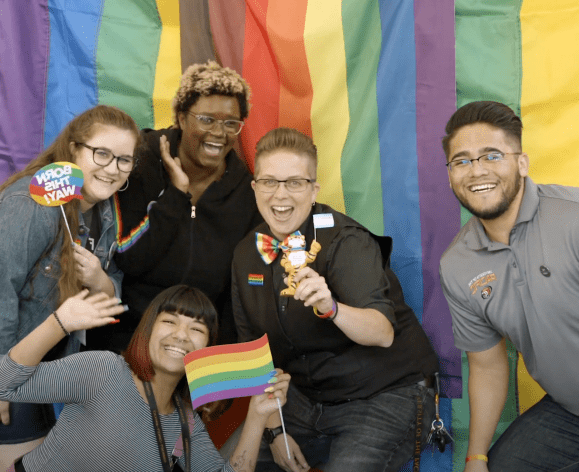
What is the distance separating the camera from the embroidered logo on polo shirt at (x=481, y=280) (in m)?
2.34

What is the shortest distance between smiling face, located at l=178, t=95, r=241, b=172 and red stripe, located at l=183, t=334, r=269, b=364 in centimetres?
112

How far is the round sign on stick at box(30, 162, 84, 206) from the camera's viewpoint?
7.68ft

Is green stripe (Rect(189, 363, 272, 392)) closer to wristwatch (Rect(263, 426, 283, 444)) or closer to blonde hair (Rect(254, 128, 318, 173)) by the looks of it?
wristwatch (Rect(263, 426, 283, 444))

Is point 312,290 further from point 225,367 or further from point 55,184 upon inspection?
point 55,184

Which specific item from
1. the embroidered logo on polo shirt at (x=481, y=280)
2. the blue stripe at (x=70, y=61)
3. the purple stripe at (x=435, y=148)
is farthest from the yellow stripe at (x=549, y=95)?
the blue stripe at (x=70, y=61)

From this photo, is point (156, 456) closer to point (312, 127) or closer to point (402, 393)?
point (402, 393)

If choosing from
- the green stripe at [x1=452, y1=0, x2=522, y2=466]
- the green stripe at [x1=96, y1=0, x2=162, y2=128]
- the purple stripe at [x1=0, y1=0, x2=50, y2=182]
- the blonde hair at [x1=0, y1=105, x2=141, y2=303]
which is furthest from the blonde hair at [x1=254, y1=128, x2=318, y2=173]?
the purple stripe at [x1=0, y1=0, x2=50, y2=182]

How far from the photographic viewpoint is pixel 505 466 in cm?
238

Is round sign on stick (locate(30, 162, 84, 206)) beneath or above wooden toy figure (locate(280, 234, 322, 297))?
above

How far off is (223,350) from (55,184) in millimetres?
909

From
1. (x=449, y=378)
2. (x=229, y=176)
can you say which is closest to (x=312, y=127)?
(x=229, y=176)

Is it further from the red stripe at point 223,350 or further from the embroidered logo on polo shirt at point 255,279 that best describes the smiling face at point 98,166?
the red stripe at point 223,350

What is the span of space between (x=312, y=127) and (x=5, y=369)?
189 centimetres

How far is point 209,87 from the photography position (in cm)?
295
